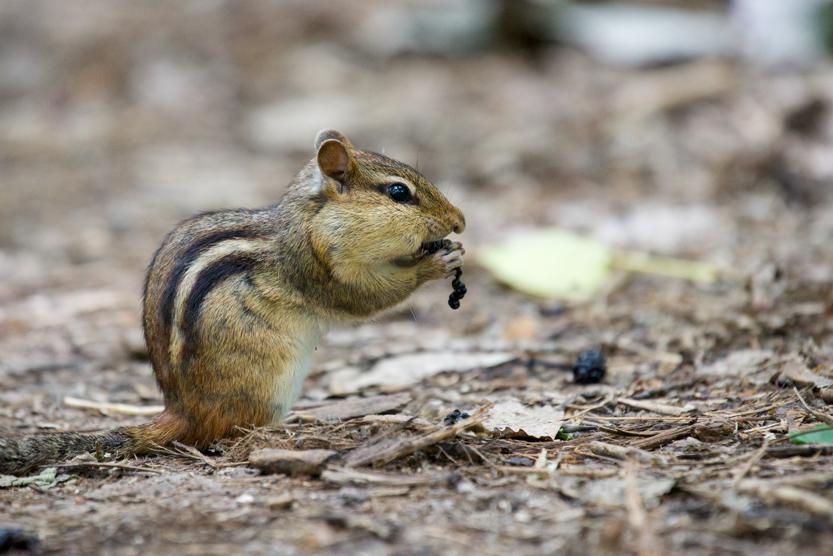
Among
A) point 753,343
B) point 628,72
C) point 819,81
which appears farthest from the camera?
point 628,72

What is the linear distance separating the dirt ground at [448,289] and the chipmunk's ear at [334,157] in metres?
0.74

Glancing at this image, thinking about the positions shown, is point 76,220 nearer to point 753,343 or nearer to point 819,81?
point 753,343

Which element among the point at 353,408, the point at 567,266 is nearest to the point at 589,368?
the point at 353,408

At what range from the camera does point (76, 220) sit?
8.12 meters

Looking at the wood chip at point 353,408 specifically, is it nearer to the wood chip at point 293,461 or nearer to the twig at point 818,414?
the wood chip at point 293,461

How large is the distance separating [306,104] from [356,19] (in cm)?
230

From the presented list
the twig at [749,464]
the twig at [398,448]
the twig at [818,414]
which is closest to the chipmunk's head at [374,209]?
the twig at [398,448]

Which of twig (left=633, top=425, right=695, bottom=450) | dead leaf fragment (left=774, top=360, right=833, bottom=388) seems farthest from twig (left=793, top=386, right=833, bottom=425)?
twig (left=633, top=425, right=695, bottom=450)

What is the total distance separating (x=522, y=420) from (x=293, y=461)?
98 cm

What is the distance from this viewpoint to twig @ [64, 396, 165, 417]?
15.5ft

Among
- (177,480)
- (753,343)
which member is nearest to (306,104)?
(753,343)

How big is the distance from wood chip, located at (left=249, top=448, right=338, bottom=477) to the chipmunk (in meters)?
0.55

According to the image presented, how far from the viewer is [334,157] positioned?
14.4 ft

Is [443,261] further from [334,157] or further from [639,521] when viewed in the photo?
[639,521]
